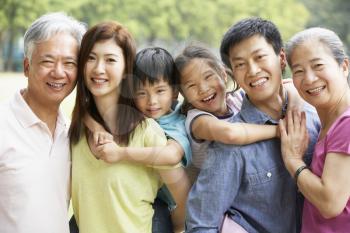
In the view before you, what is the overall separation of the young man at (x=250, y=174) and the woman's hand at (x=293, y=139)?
6cm

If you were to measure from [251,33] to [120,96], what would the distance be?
45cm

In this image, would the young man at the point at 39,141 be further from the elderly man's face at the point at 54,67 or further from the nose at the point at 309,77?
the nose at the point at 309,77

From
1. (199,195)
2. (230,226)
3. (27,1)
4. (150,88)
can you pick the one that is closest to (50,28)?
(150,88)

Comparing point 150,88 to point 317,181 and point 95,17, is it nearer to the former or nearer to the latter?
point 317,181

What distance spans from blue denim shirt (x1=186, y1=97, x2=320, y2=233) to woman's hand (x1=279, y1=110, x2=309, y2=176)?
0.20 feet

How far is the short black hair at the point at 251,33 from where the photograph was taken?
1374 mm

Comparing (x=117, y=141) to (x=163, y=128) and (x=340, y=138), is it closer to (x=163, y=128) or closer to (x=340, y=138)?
(x=163, y=128)

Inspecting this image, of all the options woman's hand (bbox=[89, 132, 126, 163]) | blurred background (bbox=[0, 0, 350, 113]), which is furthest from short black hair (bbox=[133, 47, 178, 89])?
blurred background (bbox=[0, 0, 350, 113])

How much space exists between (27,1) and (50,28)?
8.87 meters

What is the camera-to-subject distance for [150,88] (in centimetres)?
148

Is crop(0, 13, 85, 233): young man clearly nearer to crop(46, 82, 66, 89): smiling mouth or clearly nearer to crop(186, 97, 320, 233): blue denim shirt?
crop(46, 82, 66, 89): smiling mouth

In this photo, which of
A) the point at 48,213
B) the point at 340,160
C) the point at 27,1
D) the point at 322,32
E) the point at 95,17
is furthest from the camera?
the point at 95,17

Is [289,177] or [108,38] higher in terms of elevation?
[108,38]

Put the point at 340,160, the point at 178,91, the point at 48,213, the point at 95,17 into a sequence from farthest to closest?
1. the point at 95,17
2. the point at 178,91
3. the point at 48,213
4. the point at 340,160
